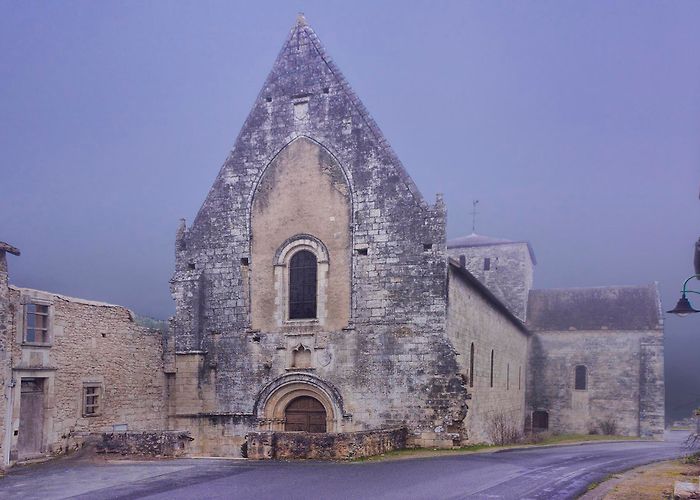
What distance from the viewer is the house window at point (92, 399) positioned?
16.1 m

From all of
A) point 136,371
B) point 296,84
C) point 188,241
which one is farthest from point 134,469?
point 296,84

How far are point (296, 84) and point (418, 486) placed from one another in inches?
489

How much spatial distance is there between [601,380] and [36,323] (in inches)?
1109

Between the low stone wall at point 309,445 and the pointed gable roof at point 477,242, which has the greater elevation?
the pointed gable roof at point 477,242

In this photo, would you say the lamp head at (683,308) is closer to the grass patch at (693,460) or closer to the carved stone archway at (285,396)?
the grass patch at (693,460)

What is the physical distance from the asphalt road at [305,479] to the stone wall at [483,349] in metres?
4.38

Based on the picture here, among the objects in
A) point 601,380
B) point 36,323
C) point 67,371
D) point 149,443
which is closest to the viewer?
point 149,443

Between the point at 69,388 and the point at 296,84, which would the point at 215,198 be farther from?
the point at 69,388

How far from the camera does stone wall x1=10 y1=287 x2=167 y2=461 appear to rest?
1433 cm

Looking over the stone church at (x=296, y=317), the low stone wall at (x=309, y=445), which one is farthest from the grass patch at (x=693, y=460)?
the low stone wall at (x=309, y=445)

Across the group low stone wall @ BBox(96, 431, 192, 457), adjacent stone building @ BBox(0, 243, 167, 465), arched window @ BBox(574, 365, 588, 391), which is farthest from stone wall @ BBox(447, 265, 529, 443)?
adjacent stone building @ BBox(0, 243, 167, 465)

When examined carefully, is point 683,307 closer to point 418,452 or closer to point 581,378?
point 418,452

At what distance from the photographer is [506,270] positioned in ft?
124

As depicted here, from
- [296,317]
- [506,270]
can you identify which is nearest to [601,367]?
[506,270]
